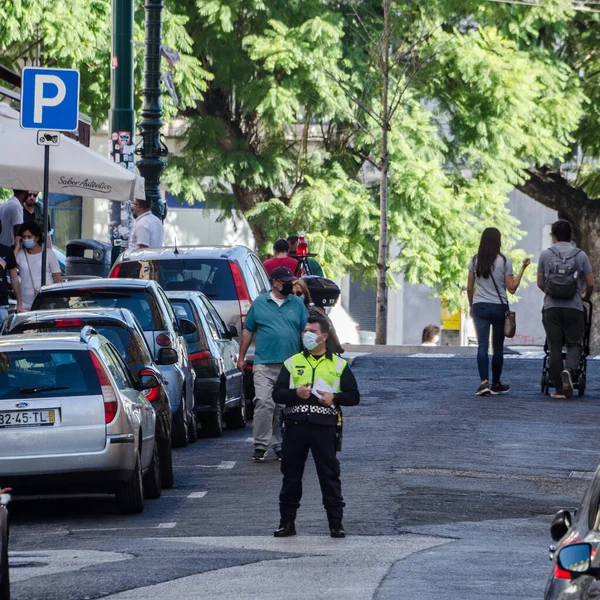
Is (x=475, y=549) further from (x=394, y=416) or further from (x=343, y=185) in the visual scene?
(x=343, y=185)

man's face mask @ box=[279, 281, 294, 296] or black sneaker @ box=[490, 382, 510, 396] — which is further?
black sneaker @ box=[490, 382, 510, 396]

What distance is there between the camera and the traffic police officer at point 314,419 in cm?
1090

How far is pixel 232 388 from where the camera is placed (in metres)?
18.5

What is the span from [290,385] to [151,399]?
132 inches

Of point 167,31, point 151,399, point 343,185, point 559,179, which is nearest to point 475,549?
point 151,399

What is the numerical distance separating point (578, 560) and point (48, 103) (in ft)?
37.8

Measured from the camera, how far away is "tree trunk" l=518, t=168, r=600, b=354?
40.3 metres

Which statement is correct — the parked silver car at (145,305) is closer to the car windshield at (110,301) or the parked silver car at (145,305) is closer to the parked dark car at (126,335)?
the car windshield at (110,301)

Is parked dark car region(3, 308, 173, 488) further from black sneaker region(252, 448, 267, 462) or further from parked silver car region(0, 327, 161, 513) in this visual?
parked silver car region(0, 327, 161, 513)

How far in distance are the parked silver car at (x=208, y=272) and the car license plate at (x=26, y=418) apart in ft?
23.2

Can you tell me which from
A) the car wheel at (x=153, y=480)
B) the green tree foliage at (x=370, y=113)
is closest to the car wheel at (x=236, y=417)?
the car wheel at (x=153, y=480)

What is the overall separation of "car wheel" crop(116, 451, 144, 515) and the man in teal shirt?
2.83m

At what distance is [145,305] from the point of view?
16.3 m

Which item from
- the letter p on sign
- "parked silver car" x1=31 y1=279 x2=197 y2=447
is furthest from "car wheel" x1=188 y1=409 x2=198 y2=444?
the letter p on sign
